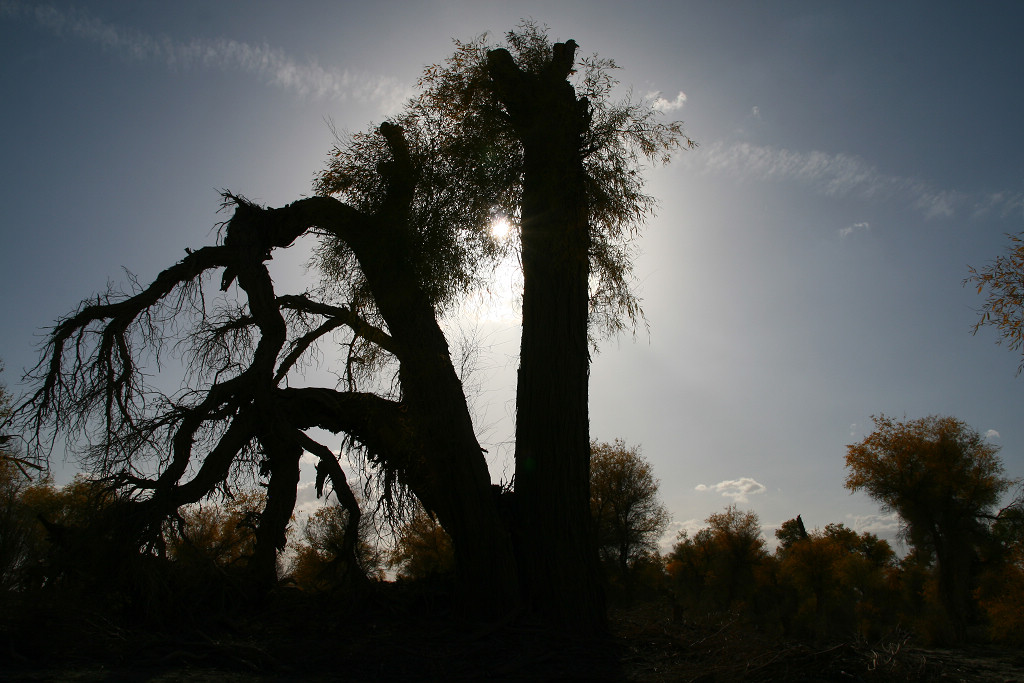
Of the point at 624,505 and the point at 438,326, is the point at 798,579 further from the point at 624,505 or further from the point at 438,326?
the point at 438,326

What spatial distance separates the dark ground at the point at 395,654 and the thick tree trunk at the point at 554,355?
67cm

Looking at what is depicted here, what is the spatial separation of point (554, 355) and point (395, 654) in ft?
11.9

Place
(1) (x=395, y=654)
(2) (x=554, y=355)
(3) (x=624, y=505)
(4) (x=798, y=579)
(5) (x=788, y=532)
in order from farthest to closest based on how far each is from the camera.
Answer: (5) (x=788, y=532)
(4) (x=798, y=579)
(3) (x=624, y=505)
(2) (x=554, y=355)
(1) (x=395, y=654)

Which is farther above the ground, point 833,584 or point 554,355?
point 554,355

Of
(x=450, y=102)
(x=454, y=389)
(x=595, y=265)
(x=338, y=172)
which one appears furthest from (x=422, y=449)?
(x=450, y=102)

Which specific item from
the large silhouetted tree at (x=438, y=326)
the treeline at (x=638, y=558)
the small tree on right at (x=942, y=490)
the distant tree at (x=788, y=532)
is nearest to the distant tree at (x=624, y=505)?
the treeline at (x=638, y=558)

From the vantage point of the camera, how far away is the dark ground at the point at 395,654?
434 cm

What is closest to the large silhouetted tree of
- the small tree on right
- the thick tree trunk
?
the thick tree trunk

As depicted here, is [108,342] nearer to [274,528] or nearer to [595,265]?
[274,528]

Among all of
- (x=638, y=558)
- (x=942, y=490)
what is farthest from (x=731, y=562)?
(x=942, y=490)

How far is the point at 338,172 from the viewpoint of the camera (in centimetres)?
802

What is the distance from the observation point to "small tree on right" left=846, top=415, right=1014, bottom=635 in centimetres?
1881

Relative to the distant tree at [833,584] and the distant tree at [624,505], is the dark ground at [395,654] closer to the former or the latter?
the distant tree at [624,505]

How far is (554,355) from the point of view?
22.7ft
